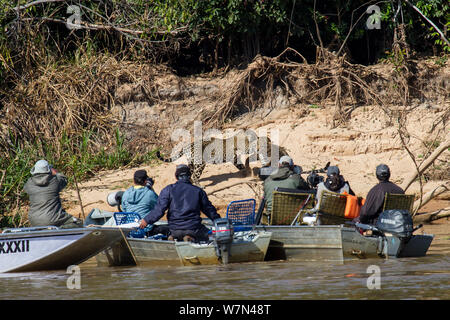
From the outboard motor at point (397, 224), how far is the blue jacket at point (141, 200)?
3178 mm

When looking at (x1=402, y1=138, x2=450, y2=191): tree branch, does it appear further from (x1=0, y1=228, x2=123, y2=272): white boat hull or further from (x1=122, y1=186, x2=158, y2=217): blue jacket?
(x1=0, y1=228, x2=123, y2=272): white boat hull

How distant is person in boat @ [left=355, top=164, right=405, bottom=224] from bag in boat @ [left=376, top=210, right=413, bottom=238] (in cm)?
25

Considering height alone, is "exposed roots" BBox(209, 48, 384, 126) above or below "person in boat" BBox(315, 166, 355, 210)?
above

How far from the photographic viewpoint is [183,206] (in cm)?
981

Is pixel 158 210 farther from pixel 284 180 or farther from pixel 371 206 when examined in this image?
pixel 371 206

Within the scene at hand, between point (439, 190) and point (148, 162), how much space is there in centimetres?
682

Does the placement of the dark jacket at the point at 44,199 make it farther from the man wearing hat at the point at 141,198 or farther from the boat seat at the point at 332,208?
the boat seat at the point at 332,208

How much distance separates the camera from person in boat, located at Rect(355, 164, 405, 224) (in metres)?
9.92

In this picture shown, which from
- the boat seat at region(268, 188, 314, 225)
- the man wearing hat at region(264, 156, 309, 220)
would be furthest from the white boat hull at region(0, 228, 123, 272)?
the man wearing hat at region(264, 156, 309, 220)

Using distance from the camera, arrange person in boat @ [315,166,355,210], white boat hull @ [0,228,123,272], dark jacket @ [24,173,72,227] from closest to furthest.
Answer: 1. white boat hull @ [0,228,123,272]
2. person in boat @ [315,166,355,210]
3. dark jacket @ [24,173,72,227]

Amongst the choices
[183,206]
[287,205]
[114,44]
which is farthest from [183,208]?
[114,44]

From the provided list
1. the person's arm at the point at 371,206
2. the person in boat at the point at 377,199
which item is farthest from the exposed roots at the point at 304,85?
the person's arm at the point at 371,206

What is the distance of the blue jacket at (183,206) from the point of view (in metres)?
9.80
